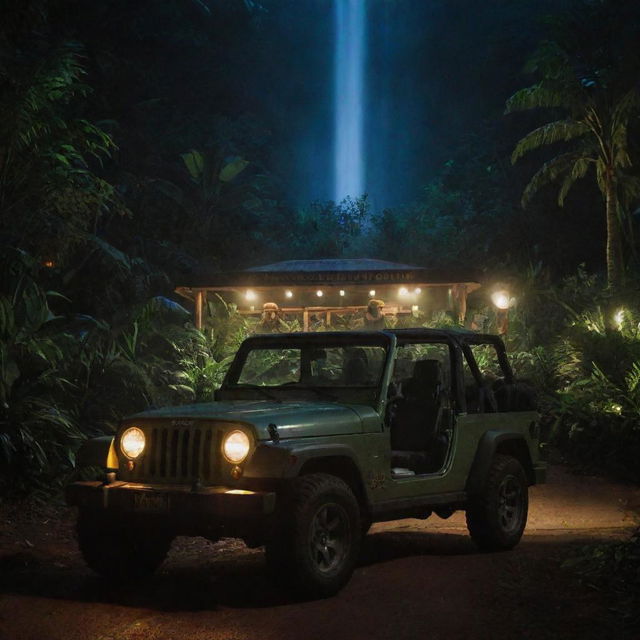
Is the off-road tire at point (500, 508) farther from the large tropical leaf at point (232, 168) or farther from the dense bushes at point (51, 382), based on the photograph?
the large tropical leaf at point (232, 168)

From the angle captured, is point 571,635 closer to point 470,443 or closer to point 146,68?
point 470,443

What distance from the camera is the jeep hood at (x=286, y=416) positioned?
248 inches

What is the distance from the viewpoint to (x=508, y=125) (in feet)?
145

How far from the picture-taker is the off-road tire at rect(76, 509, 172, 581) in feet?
22.2

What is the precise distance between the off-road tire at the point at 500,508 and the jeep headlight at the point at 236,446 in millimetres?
2660

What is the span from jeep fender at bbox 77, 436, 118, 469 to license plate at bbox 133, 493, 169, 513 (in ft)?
1.75

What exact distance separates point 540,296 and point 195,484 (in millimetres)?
21980

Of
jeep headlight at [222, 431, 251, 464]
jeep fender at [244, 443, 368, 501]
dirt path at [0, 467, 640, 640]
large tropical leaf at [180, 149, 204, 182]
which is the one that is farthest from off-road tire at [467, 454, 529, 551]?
large tropical leaf at [180, 149, 204, 182]

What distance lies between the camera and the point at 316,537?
20.6 ft

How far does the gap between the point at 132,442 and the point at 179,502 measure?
802 millimetres

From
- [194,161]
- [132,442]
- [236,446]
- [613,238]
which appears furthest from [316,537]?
[194,161]

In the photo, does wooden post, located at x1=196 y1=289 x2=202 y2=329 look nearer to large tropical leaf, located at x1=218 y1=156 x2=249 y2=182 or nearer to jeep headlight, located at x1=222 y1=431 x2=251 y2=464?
large tropical leaf, located at x1=218 y1=156 x2=249 y2=182

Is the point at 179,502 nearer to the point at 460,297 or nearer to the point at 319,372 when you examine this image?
the point at 319,372

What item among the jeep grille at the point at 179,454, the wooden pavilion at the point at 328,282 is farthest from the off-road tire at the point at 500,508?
the wooden pavilion at the point at 328,282
